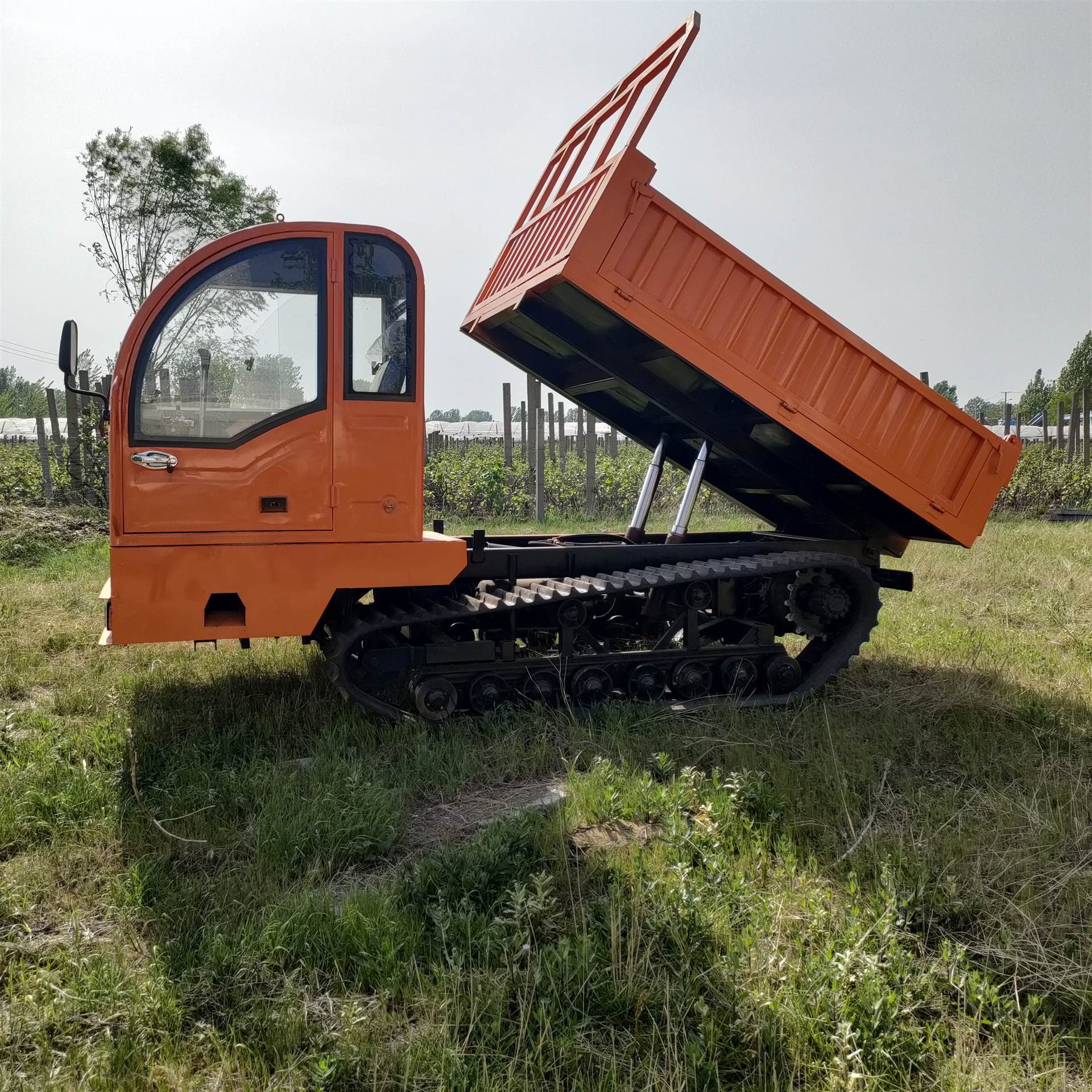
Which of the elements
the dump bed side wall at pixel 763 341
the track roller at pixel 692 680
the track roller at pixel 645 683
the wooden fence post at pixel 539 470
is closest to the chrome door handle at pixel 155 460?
the dump bed side wall at pixel 763 341

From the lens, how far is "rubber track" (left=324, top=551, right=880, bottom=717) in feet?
16.5

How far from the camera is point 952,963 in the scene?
285 centimetres

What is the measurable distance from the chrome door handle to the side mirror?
51 centimetres

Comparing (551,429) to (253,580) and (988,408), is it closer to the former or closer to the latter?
(253,580)

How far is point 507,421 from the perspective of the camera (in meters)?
15.9

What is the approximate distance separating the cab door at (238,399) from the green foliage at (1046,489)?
669 inches

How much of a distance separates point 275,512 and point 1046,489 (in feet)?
58.7

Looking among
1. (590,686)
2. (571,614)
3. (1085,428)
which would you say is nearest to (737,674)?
(590,686)

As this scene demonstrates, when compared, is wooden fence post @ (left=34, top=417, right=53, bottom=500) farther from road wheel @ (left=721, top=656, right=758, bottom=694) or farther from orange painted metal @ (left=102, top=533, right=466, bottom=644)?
road wheel @ (left=721, top=656, right=758, bottom=694)

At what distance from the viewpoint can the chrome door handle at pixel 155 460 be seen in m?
4.46

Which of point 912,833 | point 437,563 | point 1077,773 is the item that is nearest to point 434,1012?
point 912,833

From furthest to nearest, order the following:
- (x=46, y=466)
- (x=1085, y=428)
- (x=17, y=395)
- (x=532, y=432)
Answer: (x=17, y=395)
(x=1085, y=428)
(x=532, y=432)
(x=46, y=466)

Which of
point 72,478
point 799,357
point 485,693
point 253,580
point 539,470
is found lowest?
point 485,693

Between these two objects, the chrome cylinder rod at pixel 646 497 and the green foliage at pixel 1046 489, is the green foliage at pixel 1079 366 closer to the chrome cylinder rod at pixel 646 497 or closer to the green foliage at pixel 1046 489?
the green foliage at pixel 1046 489
